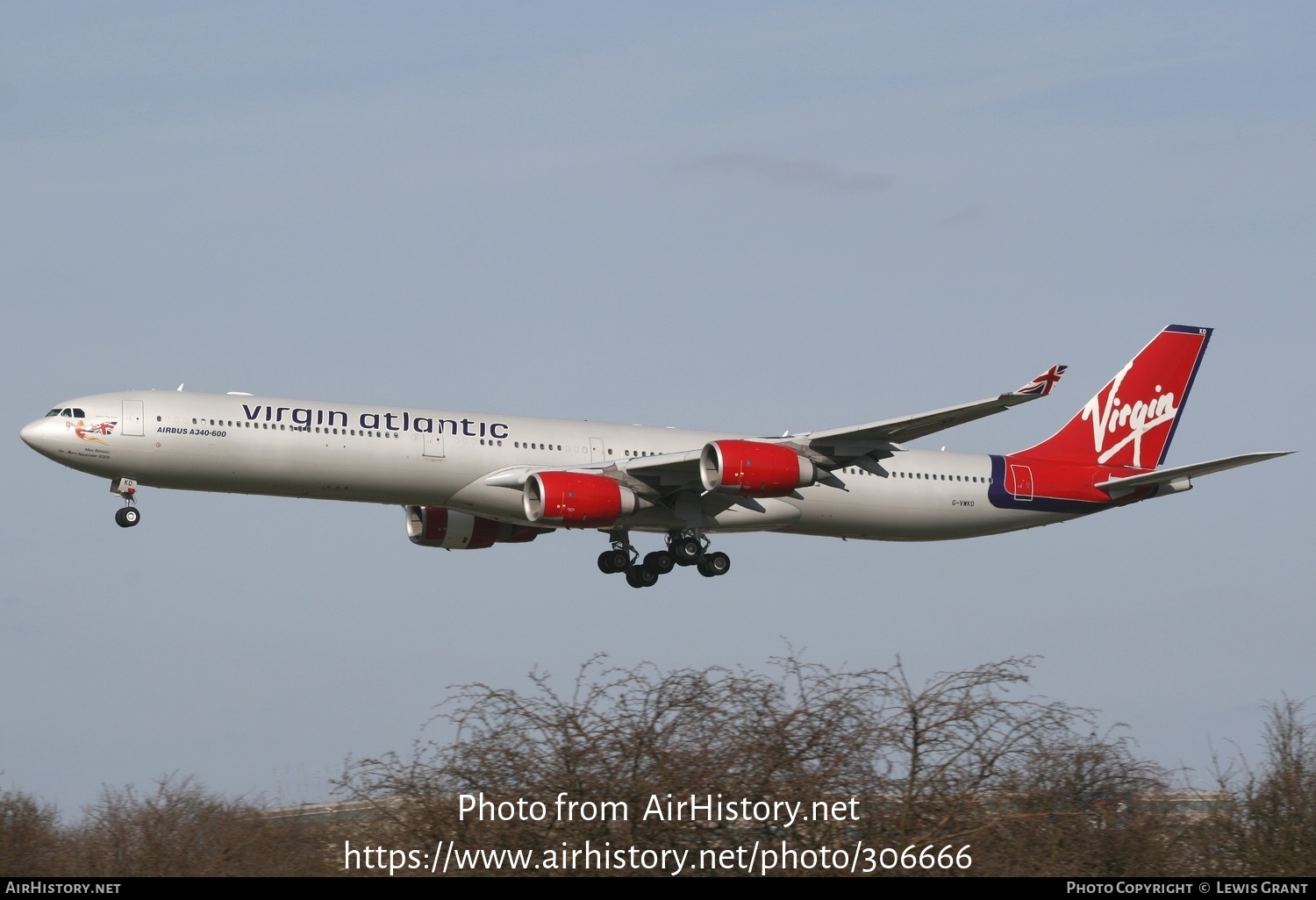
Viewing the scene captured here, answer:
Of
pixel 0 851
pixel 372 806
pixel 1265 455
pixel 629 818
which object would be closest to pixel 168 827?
pixel 0 851

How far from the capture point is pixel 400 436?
45594mm

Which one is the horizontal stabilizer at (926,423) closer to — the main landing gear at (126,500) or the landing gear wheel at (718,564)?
the landing gear wheel at (718,564)

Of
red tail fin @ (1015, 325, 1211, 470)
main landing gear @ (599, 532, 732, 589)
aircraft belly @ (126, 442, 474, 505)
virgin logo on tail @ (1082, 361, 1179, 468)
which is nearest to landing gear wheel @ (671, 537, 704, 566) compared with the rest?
main landing gear @ (599, 532, 732, 589)

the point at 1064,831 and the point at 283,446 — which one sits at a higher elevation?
the point at 283,446

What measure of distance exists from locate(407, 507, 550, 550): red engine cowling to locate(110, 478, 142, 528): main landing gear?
9280mm

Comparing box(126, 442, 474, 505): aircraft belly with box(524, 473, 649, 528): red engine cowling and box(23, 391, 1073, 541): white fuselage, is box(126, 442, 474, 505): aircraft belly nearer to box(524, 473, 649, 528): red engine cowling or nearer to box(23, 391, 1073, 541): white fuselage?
box(23, 391, 1073, 541): white fuselage

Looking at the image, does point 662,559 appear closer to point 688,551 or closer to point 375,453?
point 688,551

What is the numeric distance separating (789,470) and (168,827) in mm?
20157

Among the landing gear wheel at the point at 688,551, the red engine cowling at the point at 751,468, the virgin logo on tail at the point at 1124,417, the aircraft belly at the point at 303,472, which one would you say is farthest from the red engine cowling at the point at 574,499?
the virgin logo on tail at the point at 1124,417

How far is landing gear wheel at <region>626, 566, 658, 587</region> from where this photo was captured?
168 feet

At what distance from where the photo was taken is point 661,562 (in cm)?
5112

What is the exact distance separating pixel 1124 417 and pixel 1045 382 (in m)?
17.1
